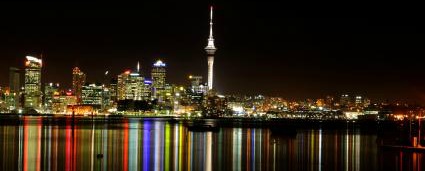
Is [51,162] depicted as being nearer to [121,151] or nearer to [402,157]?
[121,151]

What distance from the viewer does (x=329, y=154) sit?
47438 mm

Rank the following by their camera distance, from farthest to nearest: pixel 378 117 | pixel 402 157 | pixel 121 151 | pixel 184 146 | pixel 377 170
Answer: pixel 378 117 < pixel 184 146 < pixel 121 151 < pixel 402 157 < pixel 377 170

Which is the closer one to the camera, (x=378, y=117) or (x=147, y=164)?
(x=147, y=164)

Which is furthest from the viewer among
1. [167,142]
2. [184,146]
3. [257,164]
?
[167,142]

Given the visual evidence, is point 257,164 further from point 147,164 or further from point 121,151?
point 121,151

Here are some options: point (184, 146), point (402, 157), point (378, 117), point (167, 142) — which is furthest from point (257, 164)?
point (378, 117)

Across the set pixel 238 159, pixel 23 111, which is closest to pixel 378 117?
pixel 23 111

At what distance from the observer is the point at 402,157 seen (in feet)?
139

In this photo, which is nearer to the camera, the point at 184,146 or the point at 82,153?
the point at 82,153

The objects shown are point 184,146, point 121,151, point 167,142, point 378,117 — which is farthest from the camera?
point 378,117

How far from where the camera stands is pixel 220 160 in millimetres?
41531

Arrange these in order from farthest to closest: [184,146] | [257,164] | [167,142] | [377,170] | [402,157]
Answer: [167,142]
[184,146]
[402,157]
[257,164]
[377,170]

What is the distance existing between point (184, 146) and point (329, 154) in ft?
37.8

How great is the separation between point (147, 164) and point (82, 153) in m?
6.83
